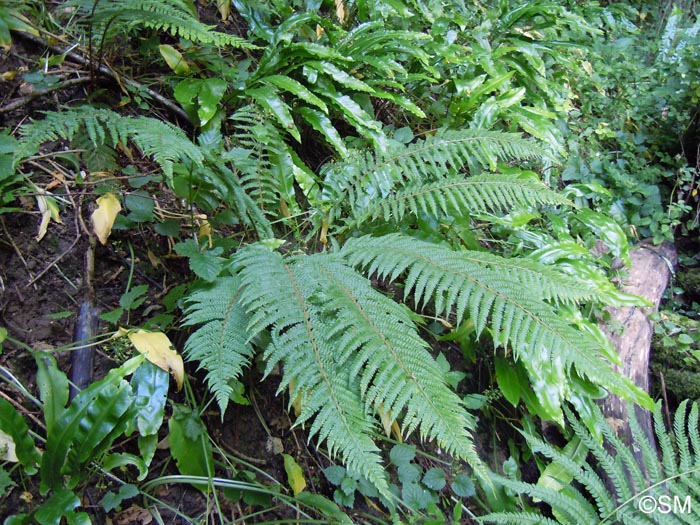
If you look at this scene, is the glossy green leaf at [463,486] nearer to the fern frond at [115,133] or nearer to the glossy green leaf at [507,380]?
the glossy green leaf at [507,380]

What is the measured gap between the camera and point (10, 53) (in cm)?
234

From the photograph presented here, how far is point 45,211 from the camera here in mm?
1882

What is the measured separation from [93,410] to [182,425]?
302 millimetres

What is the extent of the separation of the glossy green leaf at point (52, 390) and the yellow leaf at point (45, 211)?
0.62 m

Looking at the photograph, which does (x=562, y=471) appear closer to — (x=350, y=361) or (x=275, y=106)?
(x=350, y=361)

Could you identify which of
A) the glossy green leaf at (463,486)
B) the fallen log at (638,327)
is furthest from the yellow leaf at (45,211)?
the fallen log at (638,327)

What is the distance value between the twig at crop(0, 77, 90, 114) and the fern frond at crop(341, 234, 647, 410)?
1619 mm

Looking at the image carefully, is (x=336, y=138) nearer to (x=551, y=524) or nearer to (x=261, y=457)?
(x=261, y=457)

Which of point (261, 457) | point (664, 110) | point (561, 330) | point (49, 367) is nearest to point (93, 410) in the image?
point (49, 367)

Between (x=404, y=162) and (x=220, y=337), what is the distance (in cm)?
117

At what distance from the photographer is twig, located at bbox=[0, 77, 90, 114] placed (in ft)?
7.01

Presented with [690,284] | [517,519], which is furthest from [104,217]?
[690,284]

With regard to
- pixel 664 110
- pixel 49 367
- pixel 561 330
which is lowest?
pixel 49 367

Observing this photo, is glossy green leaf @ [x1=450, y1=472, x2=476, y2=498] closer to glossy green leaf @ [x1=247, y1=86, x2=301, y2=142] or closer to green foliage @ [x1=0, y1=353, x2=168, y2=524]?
green foliage @ [x1=0, y1=353, x2=168, y2=524]
